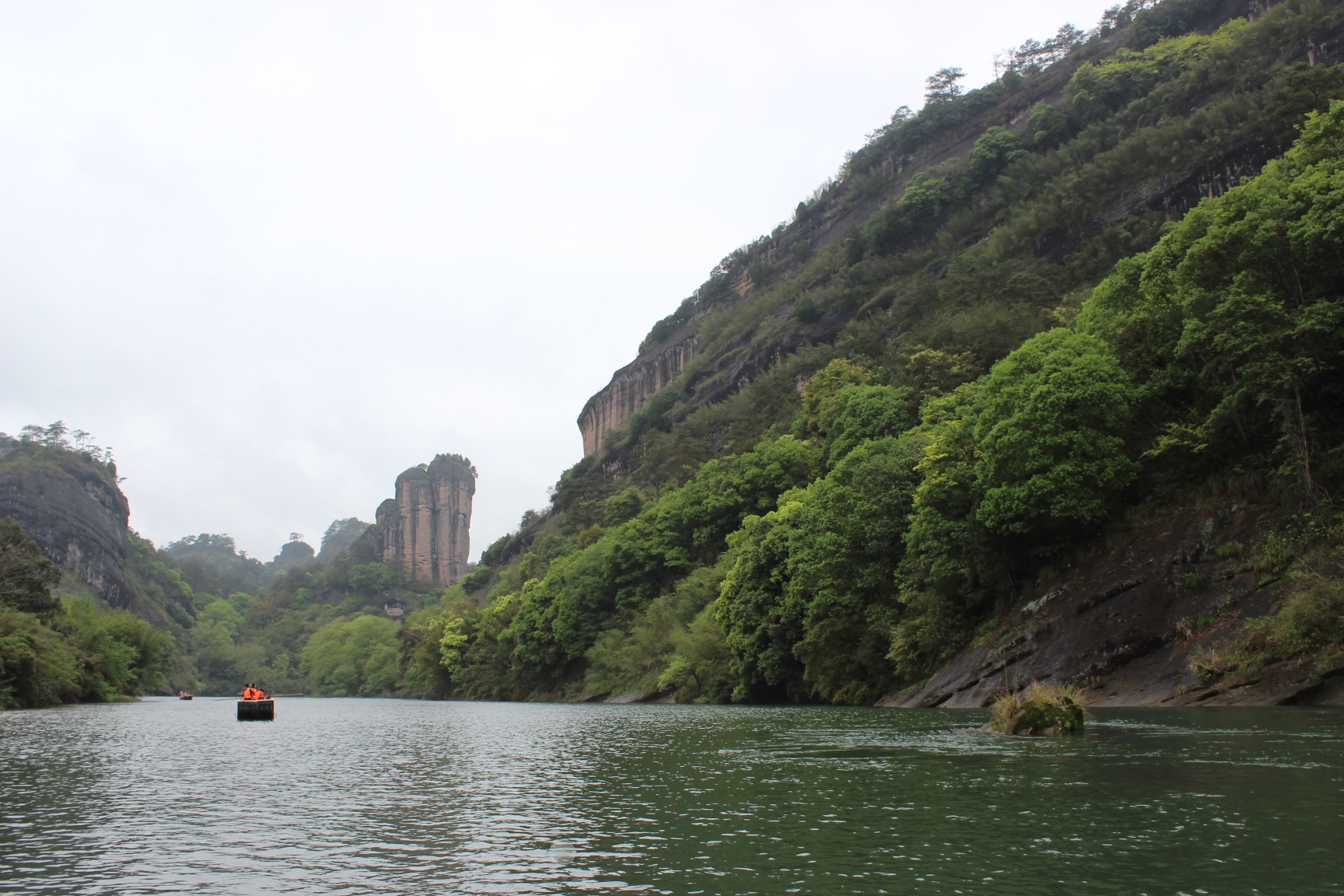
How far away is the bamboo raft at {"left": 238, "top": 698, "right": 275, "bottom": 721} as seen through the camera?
1939 inches

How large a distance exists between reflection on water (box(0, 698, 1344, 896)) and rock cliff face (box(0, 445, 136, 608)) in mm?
176467

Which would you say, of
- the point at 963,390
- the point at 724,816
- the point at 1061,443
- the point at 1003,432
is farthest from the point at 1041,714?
the point at 963,390

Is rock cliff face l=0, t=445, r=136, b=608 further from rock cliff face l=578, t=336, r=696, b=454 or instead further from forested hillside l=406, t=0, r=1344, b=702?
rock cliff face l=578, t=336, r=696, b=454

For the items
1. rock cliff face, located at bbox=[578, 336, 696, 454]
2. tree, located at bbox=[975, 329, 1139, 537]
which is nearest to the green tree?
rock cliff face, located at bbox=[578, 336, 696, 454]

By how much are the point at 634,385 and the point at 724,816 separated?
172m

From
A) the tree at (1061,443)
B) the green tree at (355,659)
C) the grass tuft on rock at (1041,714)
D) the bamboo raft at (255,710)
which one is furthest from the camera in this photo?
the green tree at (355,659)

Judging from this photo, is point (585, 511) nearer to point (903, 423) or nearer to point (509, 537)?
point (509, 537)

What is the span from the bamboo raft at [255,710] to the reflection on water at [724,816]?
2067 cm

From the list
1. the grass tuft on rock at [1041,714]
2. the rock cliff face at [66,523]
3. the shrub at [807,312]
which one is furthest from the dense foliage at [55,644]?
the rock cliff face at [66,523]

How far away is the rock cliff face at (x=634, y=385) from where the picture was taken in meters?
177

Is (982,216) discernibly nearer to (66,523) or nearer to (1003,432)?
(1003,432)

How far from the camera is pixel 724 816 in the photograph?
49.1 ft

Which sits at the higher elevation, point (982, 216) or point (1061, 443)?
point (982, 216)

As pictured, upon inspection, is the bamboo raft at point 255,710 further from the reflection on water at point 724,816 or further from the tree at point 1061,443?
the tree at point 1061,443
